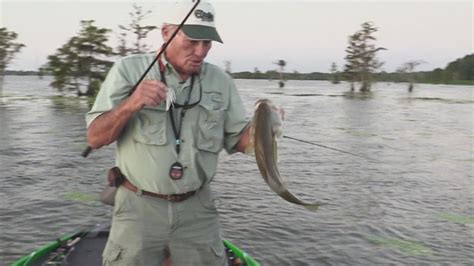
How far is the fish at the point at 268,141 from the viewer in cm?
324

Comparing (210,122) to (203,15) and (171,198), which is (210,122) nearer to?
(171,198)

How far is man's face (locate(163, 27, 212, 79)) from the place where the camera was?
3.45 m

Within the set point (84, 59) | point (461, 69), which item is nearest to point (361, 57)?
point (84, 59)

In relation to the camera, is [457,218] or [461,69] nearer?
[457,218]

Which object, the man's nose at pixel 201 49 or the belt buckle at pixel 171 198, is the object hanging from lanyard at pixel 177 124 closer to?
the belt buckle at pixel 171 198

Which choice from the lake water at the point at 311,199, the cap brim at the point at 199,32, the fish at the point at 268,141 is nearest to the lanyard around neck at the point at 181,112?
the cap brim at the point at 199,32

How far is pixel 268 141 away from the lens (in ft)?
10.9

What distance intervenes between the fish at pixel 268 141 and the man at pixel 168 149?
486mm

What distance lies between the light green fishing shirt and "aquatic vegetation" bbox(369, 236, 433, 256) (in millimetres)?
5689

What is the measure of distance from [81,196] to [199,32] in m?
7.99

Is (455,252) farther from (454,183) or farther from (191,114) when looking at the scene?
(191,114)

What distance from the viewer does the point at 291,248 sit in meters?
8.13

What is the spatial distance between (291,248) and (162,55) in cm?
532

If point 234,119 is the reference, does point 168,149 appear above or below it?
below
